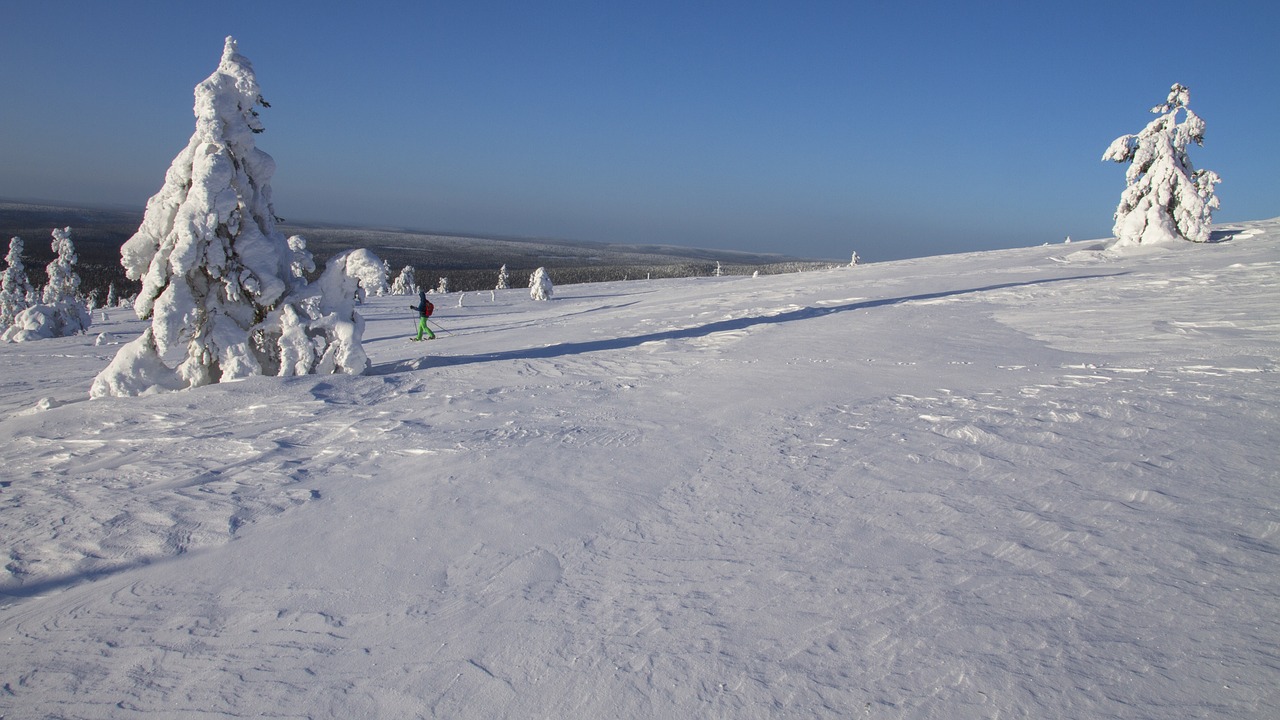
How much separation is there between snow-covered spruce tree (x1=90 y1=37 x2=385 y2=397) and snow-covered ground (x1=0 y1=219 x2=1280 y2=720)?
129 cm

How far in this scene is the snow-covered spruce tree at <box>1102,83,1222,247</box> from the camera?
23094 millimetres

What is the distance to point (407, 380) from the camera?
1093cm

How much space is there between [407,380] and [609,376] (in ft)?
11.2

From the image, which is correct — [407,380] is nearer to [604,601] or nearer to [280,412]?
[280,412]

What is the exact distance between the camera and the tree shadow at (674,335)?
12.7 m

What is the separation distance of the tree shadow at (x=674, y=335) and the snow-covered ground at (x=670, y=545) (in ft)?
8.38

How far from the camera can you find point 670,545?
481 cm

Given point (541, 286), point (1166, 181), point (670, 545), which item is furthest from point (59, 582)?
point (541, 286)

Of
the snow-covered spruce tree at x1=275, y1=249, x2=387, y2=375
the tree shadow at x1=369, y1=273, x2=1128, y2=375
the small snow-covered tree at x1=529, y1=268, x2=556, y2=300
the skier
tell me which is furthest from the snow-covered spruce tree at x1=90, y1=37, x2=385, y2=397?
the small snow-covered tree at x1=529, y1=268, x2=556, y2=300

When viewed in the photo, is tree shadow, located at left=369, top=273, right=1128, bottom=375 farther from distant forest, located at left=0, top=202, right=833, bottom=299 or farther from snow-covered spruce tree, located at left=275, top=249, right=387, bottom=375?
distant forest, located at left=0, top=202, right=833, bottom=299

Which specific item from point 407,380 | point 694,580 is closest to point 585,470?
point 694,580

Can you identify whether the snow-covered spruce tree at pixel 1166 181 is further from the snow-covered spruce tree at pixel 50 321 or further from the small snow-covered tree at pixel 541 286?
the snow-covered spruce tree at pixel 50 321

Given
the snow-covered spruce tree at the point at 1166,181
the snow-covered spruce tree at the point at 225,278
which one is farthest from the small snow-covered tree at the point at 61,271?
the snow-covered spruce tree at the point at 1166,181

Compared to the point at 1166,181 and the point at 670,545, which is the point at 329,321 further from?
the point at 1166,181
